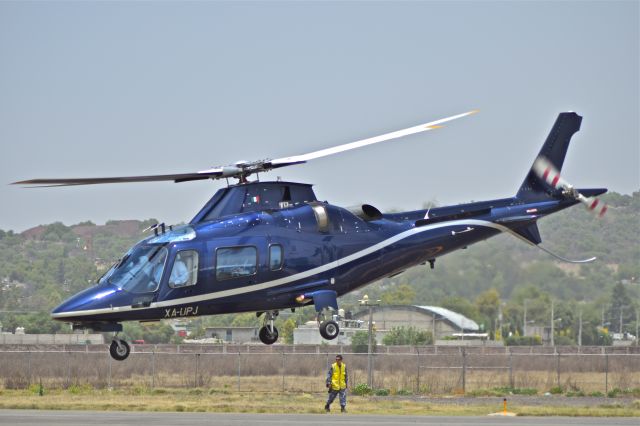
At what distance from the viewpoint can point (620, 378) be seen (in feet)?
180

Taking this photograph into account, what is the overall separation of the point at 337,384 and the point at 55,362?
25.0 meters

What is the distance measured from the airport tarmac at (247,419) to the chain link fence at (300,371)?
1498 cm

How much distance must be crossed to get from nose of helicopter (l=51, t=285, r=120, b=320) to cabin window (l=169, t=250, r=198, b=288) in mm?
1335

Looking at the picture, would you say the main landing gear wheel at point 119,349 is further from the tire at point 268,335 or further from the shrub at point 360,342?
the shrub at point 360,342

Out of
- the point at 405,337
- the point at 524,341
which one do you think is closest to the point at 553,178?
the point at 405,337

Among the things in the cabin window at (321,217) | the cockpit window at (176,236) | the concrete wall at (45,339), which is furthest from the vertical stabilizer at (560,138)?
the concrete wall at (45,339)

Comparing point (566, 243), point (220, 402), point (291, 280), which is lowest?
point (220, 402)

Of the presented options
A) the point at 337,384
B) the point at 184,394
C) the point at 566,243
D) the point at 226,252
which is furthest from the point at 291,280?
the point at 566,243

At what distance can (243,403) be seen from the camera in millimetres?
41312

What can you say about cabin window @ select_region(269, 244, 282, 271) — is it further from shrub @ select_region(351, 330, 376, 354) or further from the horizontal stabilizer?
shrub @ select_region(351, 330, 376, 354)

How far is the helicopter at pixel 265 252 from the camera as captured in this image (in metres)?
26.4

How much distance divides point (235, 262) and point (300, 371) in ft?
109

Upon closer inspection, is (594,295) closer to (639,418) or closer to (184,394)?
(184,394)

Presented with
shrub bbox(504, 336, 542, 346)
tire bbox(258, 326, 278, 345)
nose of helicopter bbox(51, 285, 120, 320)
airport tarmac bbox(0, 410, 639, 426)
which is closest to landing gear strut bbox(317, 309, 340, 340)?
tire bbox(258, 326, 278, 345)
